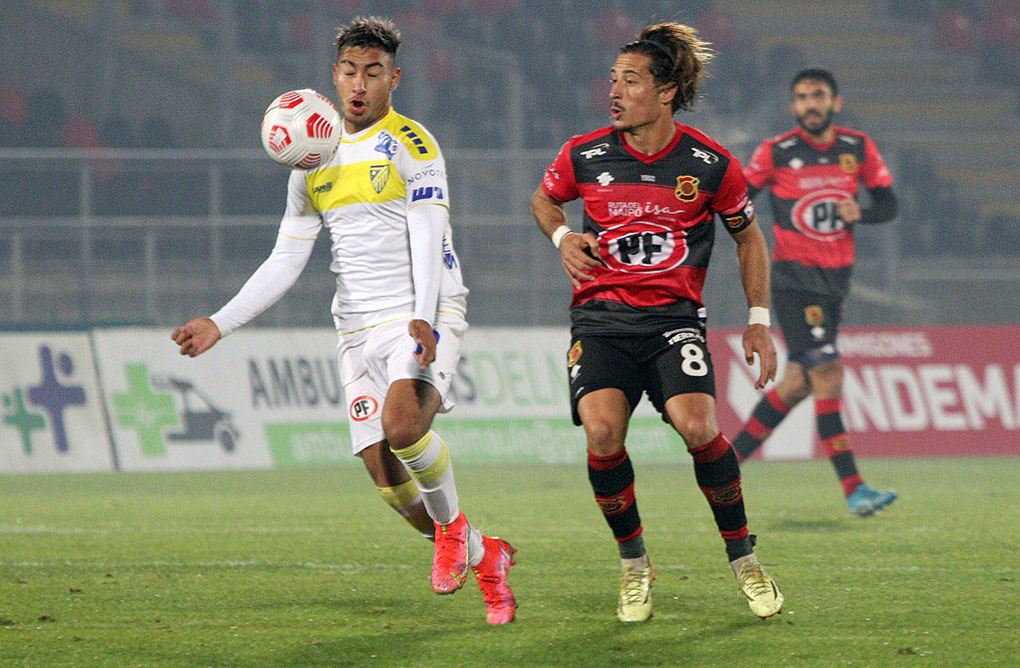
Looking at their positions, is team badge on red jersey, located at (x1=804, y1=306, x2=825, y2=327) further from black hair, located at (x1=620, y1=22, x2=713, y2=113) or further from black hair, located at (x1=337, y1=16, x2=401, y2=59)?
black hair, located at (x1=337, y1=16, x2=401, y2=59)

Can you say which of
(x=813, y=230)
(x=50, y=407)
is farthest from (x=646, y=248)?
(x=50, y=407)

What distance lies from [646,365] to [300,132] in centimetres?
148

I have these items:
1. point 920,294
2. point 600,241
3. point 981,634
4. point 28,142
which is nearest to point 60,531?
point 600,241

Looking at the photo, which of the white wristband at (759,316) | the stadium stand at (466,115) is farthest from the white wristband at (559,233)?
the stadium stand at (466,115)

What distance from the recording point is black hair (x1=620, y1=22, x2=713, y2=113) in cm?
482

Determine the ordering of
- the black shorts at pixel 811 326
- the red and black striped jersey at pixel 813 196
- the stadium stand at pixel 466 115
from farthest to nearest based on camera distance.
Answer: the stadium stand at pixel 466 115, the red and black striped jersey at pixel 813 196, the black shorts at pixel 811 326

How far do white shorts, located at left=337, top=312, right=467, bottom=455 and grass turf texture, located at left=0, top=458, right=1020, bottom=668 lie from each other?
0.69 metres

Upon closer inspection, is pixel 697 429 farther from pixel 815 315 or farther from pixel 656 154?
pixel 815 315

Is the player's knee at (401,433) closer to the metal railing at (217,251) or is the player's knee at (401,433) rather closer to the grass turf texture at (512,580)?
the grass turf texture at (512,580)

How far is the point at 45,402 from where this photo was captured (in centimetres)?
1196

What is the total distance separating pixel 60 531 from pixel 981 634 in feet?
16.8

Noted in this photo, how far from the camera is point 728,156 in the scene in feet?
15.9

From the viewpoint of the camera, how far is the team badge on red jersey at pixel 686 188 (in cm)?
475

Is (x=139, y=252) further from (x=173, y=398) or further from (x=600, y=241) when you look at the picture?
(x=600, y=241)
